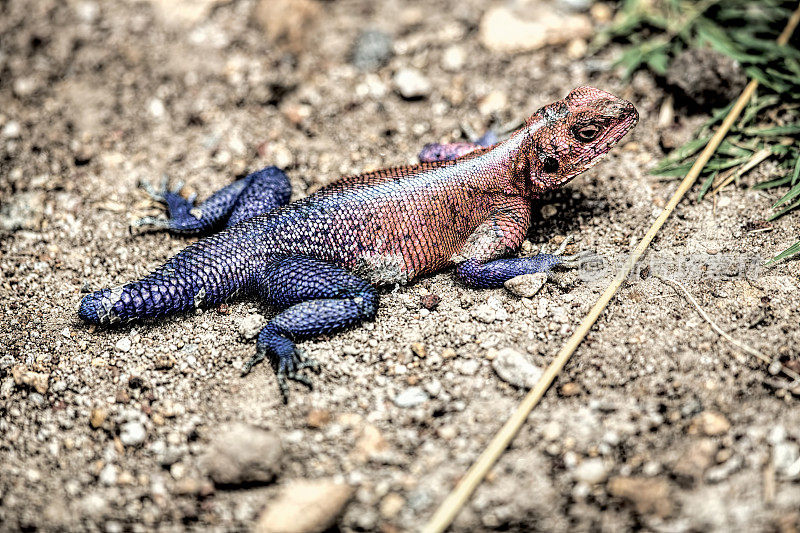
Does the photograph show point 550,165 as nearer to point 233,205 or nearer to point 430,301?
point 430,301

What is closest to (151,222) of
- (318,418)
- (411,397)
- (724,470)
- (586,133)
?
(318,418)

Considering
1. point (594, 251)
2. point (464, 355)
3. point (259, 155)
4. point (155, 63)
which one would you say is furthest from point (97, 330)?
point (594, 251)

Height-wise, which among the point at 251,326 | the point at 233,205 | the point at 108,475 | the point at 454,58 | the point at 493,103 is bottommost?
the point at 108,475

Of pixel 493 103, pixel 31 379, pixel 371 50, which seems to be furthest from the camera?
pixel 371 50

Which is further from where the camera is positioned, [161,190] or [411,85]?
[411,85]

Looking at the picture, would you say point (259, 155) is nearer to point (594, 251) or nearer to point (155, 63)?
point (155, 63)

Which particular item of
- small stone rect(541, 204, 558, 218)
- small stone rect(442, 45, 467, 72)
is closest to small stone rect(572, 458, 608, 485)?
small stone rect(541, 204, 558, 218)

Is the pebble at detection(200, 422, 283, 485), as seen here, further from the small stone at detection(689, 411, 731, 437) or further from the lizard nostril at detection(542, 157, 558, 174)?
the lizard nostril at detection(542, 157, 558, 174)

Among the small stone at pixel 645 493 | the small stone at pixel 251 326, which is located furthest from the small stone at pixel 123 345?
the small stone at pixel 645 493
